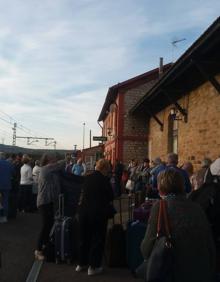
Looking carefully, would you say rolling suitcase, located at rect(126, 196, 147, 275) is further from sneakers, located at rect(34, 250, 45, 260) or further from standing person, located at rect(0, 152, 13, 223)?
standing person, located at rect(0, 152, 13, 223)

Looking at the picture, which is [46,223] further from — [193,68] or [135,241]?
[193,68]

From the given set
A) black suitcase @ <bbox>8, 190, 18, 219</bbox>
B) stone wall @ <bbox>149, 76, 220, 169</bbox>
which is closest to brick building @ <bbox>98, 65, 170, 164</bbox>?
stone wall @ <bbox>149, 76, 220, 169</bbox>

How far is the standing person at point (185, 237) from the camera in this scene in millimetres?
3836

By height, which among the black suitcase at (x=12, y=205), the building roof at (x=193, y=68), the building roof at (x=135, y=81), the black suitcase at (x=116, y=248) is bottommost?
the black suitcase at (x=116, y=248)

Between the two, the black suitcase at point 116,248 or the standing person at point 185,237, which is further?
the black suitcase at point 116,248

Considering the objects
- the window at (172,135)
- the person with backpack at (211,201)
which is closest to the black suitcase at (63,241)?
the person with backpack at (211,201)

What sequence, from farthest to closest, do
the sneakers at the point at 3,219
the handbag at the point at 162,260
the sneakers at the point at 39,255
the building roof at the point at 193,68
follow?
the sneakers at the point at 3,219
the building roof at the point at 193,68
the sneakers at the point at 39,255
the handbag at the point at 162,260

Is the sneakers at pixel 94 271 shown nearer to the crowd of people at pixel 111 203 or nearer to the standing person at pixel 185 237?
the crowd of people at pixel 111 203

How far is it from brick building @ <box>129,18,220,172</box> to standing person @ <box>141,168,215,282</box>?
6.50m

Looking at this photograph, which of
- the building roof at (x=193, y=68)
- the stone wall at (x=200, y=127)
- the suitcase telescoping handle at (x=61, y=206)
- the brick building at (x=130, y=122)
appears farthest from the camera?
the brick building at (x=130, y=122)

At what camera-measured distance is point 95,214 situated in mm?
7465

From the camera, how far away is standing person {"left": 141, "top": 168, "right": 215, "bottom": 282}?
3836 millimetres

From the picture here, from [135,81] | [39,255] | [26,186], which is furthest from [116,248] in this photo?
[135,81]

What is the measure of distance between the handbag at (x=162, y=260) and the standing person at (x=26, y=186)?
1103 cm
